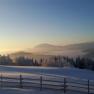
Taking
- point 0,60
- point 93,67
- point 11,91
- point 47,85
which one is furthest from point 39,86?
point 0,60

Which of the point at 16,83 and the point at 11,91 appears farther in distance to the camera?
the point at 16,83

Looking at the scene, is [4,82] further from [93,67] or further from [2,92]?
[93,67]

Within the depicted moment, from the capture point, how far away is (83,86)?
35.2 metres

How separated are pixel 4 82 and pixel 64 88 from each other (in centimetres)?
975

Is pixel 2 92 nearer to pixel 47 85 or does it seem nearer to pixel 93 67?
pixel 47 85

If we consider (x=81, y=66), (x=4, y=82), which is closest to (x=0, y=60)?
(x=81, y=66)

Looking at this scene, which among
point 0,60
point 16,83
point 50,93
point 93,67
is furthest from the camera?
point 0,60

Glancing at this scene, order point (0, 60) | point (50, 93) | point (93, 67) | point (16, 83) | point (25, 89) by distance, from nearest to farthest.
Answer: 1. point (50, 93)
2. point (25, 89)
3. point (16, 83)
4. point (93, 67)
5. point (0, 60)

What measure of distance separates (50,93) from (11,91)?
3748 millimetres

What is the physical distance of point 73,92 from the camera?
32.4 metres

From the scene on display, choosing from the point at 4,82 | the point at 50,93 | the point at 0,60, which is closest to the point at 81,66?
the point at 0,60

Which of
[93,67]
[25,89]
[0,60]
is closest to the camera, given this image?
[25,89]

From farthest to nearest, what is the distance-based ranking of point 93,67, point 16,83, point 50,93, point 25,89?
point 93,67 → point 16,83 → point 25,89 → point 50,93

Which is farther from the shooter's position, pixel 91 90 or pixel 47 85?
pixel 47 85
